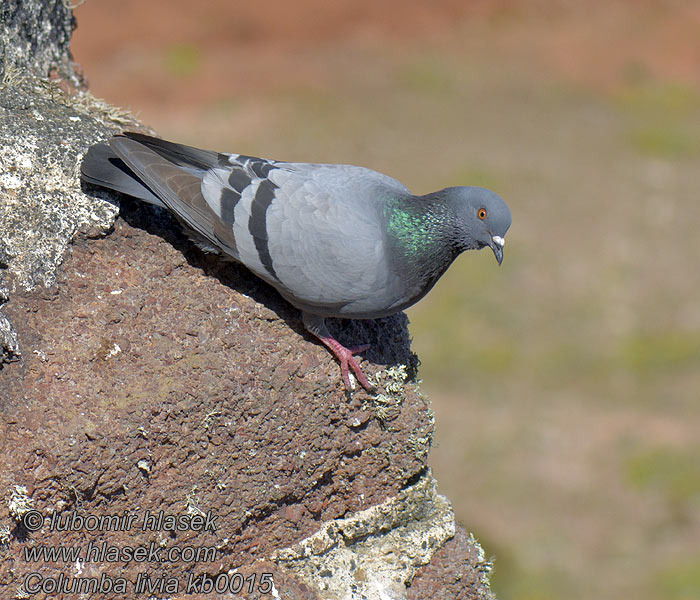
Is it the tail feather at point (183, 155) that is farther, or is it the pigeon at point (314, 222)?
the tail feather at point (183, 155)

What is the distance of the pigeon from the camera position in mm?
3398

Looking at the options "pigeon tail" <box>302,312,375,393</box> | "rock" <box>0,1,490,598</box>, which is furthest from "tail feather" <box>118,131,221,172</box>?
"pigeon tail" <box>302,312,375,393</box>

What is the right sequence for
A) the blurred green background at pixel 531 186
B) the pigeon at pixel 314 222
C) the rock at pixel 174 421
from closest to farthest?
1. the rock at pixel 174 421
2. the pigeon at pixel 314 222
3. the blurred green background at pixel 531 186

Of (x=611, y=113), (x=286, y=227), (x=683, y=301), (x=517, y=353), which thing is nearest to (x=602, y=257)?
(x=683, y=301)

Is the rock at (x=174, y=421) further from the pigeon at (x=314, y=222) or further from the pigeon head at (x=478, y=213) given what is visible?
the pigeon head at (x=478, y=213)

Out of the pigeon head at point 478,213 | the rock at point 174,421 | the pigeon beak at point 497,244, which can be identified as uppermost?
the pigeon head at point 478,213

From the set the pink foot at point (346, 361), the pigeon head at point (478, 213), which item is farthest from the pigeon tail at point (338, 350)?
the pigeon head at point (478, 213)

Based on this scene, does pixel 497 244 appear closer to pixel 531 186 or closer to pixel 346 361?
pixel 346 361

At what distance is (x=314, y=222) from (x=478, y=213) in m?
0.76

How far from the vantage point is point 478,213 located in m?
3.57

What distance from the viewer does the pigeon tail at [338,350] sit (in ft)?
11.4

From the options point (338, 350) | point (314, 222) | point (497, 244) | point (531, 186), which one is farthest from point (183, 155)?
point (531, 186)

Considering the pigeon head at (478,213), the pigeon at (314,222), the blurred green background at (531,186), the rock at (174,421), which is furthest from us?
the blurred green background at (531,186)

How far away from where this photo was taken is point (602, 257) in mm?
11992
